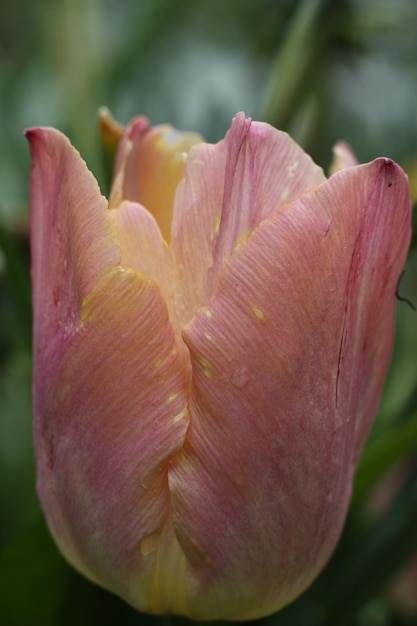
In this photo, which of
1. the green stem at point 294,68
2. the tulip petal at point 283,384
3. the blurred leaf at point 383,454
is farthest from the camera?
the green stem at point 294,68

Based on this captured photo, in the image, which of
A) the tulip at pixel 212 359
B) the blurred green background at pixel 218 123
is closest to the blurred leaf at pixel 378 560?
the blurred green background at pixel 218 123

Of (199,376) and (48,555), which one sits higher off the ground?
(199,376)

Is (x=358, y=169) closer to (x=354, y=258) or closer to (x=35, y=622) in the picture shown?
(x=354, y=258)

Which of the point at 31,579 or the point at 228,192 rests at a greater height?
the point at 228,192

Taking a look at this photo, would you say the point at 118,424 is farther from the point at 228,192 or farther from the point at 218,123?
the point at 218,123

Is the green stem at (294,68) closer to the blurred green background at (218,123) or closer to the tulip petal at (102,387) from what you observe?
the blurred green background at (218,123)

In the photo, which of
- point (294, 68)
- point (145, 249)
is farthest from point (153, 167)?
point (294, 68)

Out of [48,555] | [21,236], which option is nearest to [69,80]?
[21,236]

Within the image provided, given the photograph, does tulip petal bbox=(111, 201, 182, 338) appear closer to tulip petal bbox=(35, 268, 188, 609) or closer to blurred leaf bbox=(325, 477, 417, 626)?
tulip petal bbox=(35, 268, 188, 609)
